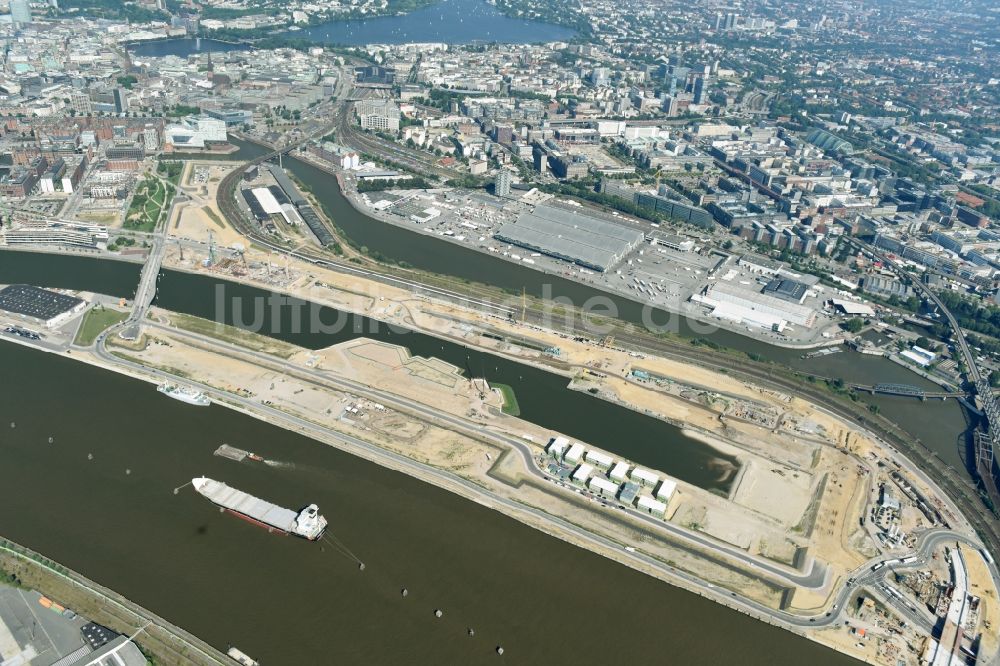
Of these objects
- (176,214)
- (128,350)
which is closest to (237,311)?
(128,350)

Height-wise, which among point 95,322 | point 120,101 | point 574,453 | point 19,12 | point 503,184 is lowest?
point 574,453

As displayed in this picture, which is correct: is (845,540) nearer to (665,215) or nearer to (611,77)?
(665,215)

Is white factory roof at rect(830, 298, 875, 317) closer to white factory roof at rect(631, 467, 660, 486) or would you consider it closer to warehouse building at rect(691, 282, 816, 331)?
warehouse building at rect(691, 282, 816, 331)

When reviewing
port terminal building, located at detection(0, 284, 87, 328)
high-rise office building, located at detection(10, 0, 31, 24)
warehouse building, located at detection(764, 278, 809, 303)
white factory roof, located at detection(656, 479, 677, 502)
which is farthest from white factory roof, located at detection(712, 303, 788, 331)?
high-rise office building, located at detection(10, 0, 31, 24)

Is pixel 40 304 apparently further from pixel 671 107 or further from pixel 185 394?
pixel 671 107

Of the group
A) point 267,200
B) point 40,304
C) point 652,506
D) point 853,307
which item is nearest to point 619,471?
point 652,506

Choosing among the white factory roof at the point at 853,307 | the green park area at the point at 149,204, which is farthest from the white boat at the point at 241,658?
the white factory roof at the point at 853,307
